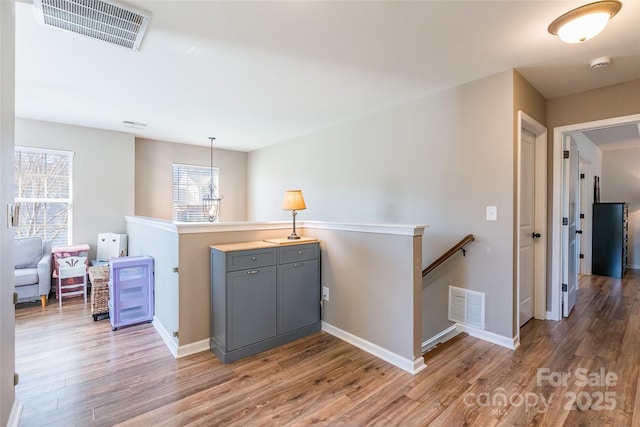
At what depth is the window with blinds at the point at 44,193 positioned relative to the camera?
4496mm

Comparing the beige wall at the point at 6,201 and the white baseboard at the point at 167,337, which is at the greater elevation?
the beige wall at the point at 6,201

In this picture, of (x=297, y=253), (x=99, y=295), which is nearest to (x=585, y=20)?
(x=297, y=253)

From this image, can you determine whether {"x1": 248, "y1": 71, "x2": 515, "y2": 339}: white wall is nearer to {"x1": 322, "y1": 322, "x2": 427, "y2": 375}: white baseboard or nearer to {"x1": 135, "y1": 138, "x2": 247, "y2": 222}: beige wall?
{"x1": 322, "y1": 322, "x2": 427, "y2": 375}: white baseboard

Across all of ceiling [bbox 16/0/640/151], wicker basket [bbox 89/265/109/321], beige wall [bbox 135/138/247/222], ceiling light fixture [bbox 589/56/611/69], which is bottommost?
wicker basket [bbox 89/265/109/321]

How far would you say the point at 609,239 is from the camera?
217 inches

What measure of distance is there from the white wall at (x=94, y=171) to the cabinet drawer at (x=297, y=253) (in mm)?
3781

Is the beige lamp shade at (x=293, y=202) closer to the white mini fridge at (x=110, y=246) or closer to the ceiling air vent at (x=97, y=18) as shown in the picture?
the ceiling air vent at (x=97, y=18)

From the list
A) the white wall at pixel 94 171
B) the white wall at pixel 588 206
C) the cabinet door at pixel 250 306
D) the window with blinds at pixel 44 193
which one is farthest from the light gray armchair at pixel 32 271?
the white wall at pixel 588 206

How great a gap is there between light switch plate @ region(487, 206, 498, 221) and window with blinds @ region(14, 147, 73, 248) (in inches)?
234

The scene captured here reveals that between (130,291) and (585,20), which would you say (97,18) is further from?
(585,20)

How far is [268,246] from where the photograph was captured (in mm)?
2773

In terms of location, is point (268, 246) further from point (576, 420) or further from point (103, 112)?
point (103, 112)

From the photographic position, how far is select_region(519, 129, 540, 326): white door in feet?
10.6

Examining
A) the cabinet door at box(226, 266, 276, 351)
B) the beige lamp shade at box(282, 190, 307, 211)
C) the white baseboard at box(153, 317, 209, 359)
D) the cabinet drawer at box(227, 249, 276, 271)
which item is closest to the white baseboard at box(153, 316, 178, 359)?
the white baseboard at box(153, 317, 209, 359)
